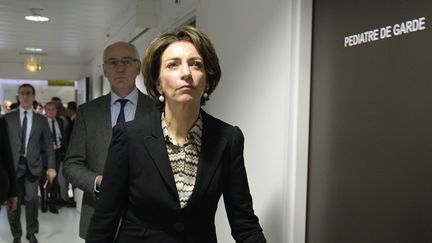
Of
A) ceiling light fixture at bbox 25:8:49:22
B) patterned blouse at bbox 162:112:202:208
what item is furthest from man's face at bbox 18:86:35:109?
patterned blouse at bbox 162:112:202:208

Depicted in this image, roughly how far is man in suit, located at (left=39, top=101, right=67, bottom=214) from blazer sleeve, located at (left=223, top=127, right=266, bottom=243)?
6175 mm

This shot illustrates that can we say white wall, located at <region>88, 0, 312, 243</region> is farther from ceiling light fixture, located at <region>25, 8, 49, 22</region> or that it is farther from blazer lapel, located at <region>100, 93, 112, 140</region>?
ceiling light fixture, located at <region>25, 8, 49, 22</region>

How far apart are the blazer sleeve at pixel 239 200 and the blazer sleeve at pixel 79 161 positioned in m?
0.78

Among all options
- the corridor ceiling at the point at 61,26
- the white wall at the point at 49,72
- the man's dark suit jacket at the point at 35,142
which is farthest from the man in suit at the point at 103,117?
the white wall at the point at 49,72

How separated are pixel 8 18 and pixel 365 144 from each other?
20.2ft

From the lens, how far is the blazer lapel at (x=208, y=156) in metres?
1.40

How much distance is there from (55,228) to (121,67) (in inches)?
183

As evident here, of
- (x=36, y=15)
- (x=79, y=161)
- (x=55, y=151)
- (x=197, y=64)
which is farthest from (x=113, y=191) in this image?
(x=55, y=151)

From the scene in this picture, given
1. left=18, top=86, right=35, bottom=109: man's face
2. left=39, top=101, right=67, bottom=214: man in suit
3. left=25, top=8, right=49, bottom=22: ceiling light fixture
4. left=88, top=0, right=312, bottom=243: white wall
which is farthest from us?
left=39, top=101, right=67, bottom=214: man in suit

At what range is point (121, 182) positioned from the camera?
1.40 metres

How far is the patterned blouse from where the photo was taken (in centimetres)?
141

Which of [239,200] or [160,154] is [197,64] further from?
[239,200]

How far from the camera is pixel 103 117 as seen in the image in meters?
2.24

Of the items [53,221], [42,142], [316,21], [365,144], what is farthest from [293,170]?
[53,221]
